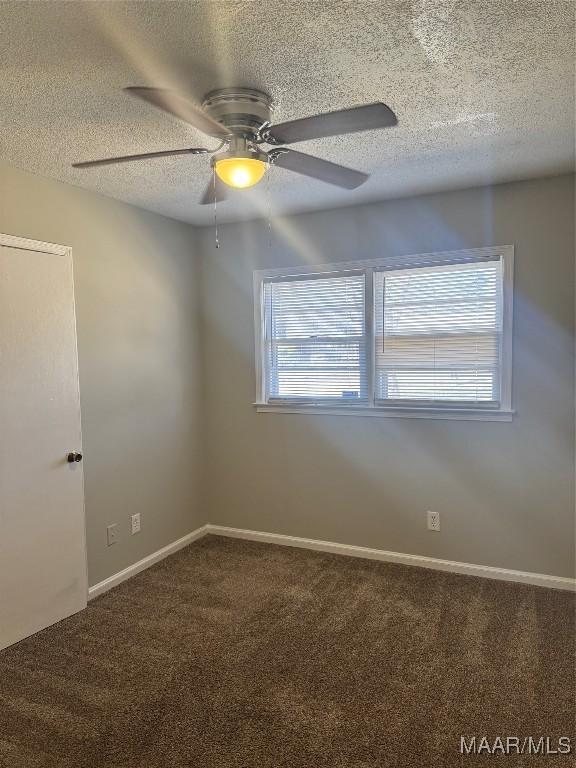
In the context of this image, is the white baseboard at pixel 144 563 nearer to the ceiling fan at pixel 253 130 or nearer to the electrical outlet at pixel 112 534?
the electrical outlet at pixel 112 534

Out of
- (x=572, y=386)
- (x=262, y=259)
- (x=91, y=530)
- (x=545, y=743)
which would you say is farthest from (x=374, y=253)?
(x=545, y=743)

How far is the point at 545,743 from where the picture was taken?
6.66 ft

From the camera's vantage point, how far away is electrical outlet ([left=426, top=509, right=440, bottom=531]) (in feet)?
11.8

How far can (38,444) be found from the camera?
2.90 meters

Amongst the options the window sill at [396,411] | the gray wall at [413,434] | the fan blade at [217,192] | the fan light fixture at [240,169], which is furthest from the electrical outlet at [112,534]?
the fan light fixture at [240,169]

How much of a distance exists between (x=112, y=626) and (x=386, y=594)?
1616 mm

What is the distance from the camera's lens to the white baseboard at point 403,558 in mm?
3305

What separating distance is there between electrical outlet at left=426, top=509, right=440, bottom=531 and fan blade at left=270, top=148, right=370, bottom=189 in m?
2.29

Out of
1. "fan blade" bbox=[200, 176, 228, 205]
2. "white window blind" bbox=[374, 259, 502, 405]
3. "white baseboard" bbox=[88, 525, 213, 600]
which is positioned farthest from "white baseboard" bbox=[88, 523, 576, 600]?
"fan blade" bbox=[200, 176, 228, 205]

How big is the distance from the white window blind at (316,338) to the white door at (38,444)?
1527 millimetres

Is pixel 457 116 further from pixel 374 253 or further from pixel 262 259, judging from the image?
pixel 262 259

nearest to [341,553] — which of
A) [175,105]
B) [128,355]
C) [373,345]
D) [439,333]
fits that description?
[373,345]

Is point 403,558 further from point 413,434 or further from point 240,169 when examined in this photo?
point 240,169

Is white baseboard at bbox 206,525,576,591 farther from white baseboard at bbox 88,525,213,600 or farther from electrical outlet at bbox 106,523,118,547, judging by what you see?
electrical outlet at bbox 106,523,118,547
